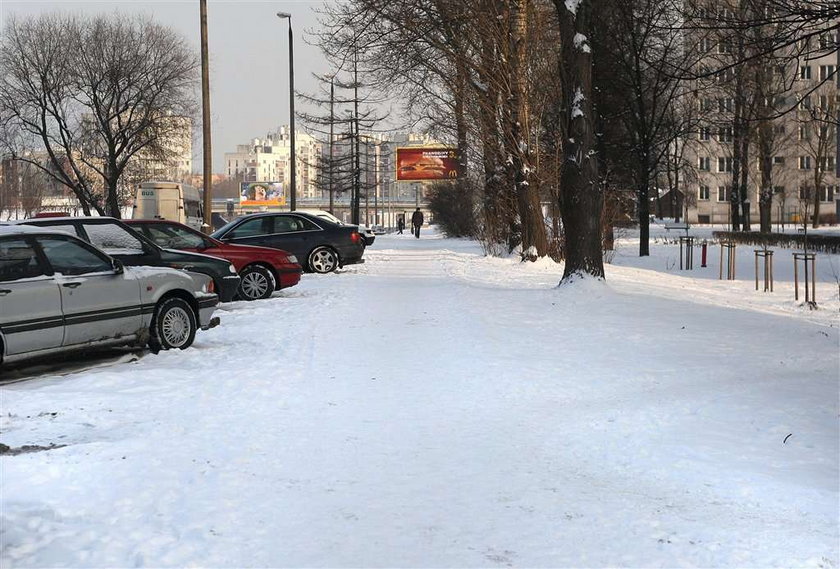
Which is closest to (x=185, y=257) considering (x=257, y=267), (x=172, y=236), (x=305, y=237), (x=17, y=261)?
(x=172, y=236)

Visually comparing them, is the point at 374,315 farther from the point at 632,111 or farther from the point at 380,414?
the point at 632,111

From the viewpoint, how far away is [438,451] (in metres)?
6.42

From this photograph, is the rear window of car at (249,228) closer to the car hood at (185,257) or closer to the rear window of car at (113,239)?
the car hood at (185,257)

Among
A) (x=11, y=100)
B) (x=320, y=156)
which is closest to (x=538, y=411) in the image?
(x=11, y=100)

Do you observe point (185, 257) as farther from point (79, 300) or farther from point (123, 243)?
point (79, 300)

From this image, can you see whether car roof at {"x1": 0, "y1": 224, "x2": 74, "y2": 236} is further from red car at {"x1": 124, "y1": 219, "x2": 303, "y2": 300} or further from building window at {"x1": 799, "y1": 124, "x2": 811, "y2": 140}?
building window at {"x1": 799, "y1": 124, "x2": 811, "y2": 140}

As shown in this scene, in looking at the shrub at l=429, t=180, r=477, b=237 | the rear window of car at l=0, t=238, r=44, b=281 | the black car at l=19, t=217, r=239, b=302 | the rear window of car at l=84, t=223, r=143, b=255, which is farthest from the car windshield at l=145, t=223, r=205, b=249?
the shrub at l=429, t=180, r=477, b=237

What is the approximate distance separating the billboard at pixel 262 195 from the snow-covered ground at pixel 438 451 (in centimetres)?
9148

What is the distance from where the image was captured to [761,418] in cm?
743

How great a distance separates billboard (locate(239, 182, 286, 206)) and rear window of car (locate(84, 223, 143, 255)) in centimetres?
9006

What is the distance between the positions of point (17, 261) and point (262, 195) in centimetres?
9568

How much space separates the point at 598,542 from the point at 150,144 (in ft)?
163

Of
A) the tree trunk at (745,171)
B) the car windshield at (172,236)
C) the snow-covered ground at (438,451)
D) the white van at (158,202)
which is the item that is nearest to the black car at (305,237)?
the car windshield at (172,236)

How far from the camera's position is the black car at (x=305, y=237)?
2202cm
